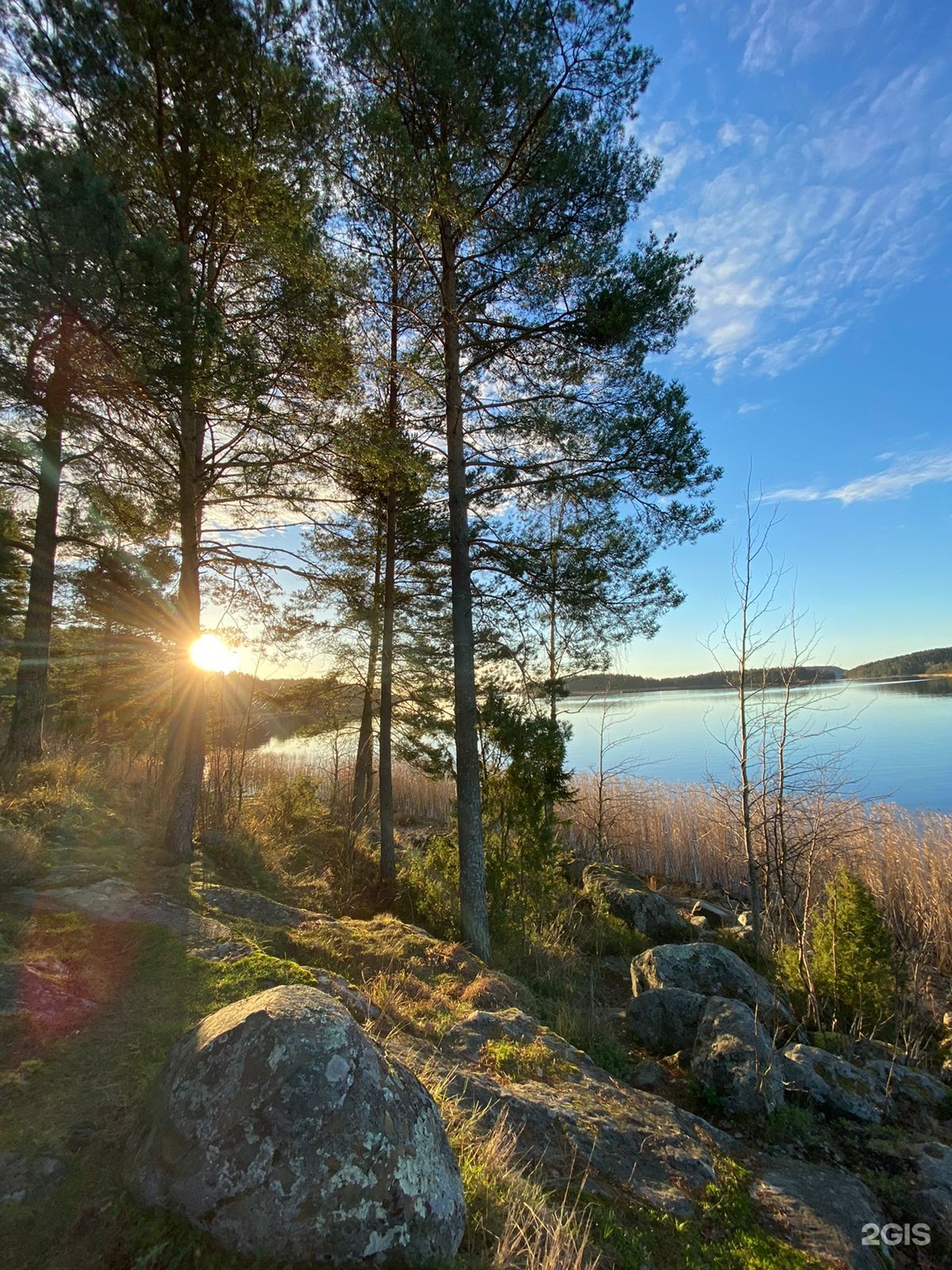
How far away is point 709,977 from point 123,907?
17.7ft

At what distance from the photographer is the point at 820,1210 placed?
3275 millimetres

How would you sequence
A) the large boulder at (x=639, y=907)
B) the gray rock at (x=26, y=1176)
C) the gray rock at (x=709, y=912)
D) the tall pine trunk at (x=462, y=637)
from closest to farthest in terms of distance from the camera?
the gray rock at (x=26, y=1176) < the tall pine trunk at (x=462, y=637) < the large boulder at (x=639, y=907) < the gray rock at (x=709, y=912)

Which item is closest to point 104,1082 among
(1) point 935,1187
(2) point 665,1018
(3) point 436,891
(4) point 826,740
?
(1) point 935,1187

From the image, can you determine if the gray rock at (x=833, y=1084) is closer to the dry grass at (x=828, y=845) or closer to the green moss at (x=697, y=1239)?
the green moss at (x=697, y=1239)

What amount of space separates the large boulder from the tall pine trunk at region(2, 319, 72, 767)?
341 inches

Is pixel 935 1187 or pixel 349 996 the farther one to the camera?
pixel 935 1187

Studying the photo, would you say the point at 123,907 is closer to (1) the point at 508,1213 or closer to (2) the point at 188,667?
(1) the point at 508,1213

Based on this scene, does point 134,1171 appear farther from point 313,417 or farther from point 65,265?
point 313,417

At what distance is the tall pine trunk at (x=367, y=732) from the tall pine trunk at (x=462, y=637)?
2.70m

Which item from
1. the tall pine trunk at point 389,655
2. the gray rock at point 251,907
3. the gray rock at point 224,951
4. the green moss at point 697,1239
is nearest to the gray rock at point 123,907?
the gray rock at point 224,951

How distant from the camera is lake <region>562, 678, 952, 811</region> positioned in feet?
35.8

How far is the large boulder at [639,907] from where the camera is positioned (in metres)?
9.48

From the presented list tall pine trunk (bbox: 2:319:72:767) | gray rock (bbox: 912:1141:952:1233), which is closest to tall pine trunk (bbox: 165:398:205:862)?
tall pine trunk (bbox: 2:319:72:767)

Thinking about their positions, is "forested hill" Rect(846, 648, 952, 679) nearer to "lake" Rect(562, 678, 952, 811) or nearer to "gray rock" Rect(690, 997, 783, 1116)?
"lake" Rect(562, 678, 952, 811)
